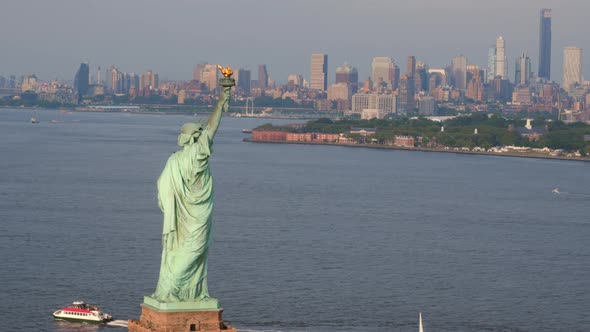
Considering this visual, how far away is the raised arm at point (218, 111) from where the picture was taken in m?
9.00

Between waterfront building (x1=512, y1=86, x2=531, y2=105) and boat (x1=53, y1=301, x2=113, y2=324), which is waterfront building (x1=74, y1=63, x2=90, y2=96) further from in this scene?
boat (x1=53, y1=301, x2=113, y2=324)

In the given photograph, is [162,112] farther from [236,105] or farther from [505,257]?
[505,257]

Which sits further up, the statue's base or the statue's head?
the statue's head

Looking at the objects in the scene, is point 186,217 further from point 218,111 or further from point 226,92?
point 226,92

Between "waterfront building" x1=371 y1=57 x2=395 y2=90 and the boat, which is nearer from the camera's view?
the boat

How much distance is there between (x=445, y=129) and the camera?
3688 inches

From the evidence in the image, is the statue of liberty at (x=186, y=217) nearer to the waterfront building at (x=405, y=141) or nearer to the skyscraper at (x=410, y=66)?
the waterfront building at (x=405, y=141)

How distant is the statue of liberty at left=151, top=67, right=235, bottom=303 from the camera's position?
8.95 m

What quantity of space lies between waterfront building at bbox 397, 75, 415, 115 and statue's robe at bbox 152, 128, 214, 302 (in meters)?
144

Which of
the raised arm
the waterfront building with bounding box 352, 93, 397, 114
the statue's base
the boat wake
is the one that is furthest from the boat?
the waterfront building with bounding box 352, 93, 397, 114

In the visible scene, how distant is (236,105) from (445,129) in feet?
260

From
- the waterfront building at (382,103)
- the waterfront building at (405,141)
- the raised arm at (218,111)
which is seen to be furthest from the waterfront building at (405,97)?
the raised arm at (218,111)

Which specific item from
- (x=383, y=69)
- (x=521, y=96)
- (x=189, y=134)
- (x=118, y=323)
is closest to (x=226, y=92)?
(x=189, y=134)

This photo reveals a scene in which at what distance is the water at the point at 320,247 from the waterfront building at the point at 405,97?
99.4 meters
